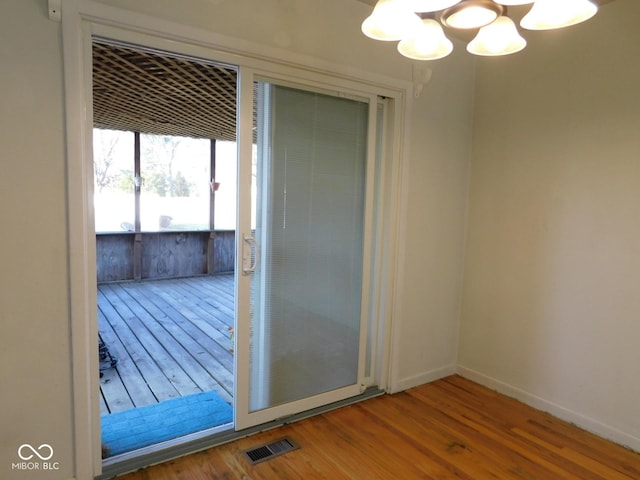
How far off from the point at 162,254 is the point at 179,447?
5.50m

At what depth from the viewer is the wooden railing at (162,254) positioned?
21.9 ft

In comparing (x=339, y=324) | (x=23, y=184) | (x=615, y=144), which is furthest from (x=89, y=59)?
(x=615, y=144)

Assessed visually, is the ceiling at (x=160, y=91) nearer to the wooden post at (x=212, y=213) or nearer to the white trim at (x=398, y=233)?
the white trim at (x=398, y=233)

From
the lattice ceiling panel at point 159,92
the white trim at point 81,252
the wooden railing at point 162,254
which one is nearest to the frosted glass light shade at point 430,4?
the lattice ceiling panel at point 159,92

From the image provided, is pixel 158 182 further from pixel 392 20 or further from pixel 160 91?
pixel 392 20

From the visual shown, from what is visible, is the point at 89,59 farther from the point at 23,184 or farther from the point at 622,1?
the point at 622,1

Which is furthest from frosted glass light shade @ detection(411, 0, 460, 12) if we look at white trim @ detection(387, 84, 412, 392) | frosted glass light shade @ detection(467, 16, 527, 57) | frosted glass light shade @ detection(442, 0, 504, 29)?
white trim @ detection(387, 84, 412, 392)

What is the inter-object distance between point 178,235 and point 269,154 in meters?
5.48

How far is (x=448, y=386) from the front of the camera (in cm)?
305

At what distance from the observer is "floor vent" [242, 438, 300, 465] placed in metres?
2.10

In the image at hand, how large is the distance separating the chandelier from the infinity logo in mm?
2148

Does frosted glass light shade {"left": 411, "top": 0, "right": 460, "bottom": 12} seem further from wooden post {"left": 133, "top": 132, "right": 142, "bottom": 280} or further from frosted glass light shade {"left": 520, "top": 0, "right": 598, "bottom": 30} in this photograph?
wooden post {"left": 133, "top": 132, "right": 142, "bottom": 280}

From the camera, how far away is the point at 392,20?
1.26 meters

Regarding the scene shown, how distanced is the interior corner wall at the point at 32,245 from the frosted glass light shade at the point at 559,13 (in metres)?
1.79
